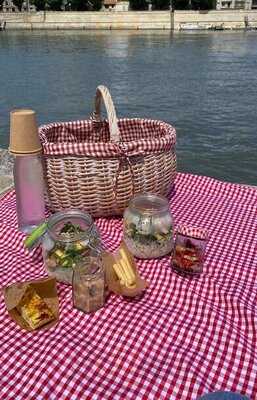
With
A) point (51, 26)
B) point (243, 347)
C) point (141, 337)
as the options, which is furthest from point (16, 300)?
point (51, 26)

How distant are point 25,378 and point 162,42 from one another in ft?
147

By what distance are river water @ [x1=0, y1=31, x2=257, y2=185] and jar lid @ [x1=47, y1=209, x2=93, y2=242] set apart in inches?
319

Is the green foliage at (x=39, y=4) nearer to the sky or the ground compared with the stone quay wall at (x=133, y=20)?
nearer to the sky

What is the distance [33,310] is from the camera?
4.76 feet

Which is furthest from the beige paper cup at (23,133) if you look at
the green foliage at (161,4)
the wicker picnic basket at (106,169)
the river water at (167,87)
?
the green foliage at (161,4)

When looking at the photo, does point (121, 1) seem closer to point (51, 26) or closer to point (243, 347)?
point (51, 26)

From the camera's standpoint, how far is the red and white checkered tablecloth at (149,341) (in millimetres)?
1261

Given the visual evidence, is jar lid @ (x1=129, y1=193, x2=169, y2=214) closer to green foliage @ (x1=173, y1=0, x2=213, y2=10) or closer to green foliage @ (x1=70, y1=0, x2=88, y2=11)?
green foliage @ (x1=173, y1=0, x2=213, y2=10)

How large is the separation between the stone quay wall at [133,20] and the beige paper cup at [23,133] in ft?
186

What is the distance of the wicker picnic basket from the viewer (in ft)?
6.53

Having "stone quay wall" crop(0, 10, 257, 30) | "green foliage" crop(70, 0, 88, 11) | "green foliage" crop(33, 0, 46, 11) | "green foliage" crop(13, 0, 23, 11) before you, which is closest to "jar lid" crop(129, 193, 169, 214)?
"stone quay wall" crop(0, 10, 257, 30)

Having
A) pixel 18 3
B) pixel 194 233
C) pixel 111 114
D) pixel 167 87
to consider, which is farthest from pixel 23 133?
pixel 18 3

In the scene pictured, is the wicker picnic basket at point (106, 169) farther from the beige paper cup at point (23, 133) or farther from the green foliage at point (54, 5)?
the green foliage at point (54, 5)

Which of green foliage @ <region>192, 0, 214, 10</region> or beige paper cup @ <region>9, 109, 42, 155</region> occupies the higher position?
green foliage @ <region>192, 0, 214, 10</region>
